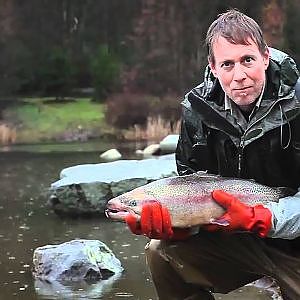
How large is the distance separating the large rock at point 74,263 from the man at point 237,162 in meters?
1.61

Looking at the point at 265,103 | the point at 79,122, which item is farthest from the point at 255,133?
the point at 79,122

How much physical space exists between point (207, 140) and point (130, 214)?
447 mm

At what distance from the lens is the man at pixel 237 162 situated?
112 inches

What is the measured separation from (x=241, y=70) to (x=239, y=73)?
0.05 feet

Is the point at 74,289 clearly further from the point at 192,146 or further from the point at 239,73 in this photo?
the point at 239,73

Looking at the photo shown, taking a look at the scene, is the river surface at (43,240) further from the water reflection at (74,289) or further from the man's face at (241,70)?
the man's face at (241,70)

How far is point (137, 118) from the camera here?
20688mm

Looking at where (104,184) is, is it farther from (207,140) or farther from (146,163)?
(207,140)

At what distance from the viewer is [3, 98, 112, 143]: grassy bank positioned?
1975 cm

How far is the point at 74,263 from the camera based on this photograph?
15.8 feet

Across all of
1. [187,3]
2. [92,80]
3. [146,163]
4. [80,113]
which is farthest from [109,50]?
[146,163]

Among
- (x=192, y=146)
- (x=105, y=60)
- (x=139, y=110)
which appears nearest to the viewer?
(x=192, y=146)

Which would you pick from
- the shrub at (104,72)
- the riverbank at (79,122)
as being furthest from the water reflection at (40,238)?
the shrub at (104,72)

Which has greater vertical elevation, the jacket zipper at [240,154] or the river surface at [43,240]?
the jacket zipper at [240,154]
